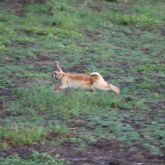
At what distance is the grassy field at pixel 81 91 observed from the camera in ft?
22.8

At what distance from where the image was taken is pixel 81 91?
362 inches

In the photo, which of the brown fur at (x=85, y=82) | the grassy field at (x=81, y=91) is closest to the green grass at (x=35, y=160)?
the grassy field at (x=81, y=91)

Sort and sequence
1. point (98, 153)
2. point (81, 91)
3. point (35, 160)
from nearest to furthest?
point (35, 160)
point (98, 153)
point (81, 91)

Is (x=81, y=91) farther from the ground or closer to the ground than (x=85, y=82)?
closer to the ground

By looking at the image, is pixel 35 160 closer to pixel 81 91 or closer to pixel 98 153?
pixel 98 153

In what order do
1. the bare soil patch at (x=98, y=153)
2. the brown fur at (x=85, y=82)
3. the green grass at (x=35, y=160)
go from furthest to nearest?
the brown fur at (x=85, y=82) < the bare soil patch at (x=98, y=153) < the green grass at (x=35, y=160)

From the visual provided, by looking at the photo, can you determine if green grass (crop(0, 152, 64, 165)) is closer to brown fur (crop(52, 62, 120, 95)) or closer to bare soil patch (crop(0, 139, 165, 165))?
bare soil patch (crop(0, 139, 165, 165))

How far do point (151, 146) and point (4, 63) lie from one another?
487 cm

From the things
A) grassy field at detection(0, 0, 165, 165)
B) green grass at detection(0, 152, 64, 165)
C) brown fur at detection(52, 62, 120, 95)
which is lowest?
grassy field at detection(0, 0, 165, 165)

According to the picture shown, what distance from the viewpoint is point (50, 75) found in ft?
34.2

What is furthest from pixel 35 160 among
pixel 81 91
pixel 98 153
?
pixel 81 91

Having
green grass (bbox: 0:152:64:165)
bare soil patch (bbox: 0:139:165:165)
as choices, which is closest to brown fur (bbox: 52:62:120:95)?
bare soil patch (bbox: 0:139:165:165)

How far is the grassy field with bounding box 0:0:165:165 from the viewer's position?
22.8 feet

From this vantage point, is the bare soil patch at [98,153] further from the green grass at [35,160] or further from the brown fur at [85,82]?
the brown fur at [85,82]
